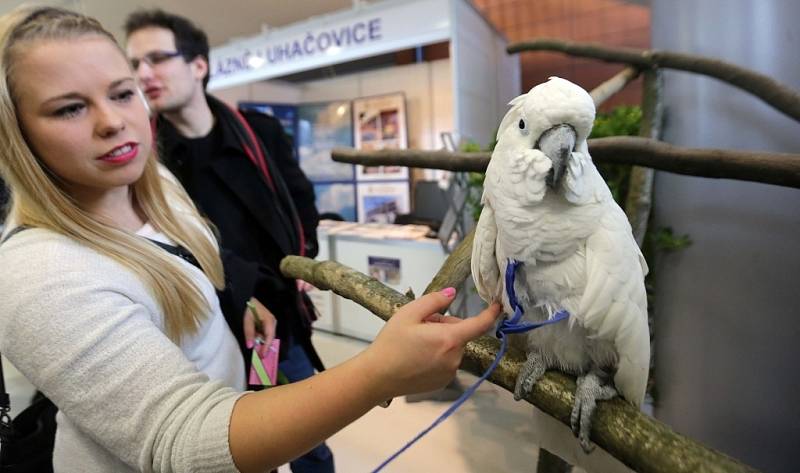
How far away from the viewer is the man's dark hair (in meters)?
1.32

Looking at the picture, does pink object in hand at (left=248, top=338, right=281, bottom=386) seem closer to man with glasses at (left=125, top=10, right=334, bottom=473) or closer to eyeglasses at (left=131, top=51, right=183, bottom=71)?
man with glasses at (left=125, top=10, right=334, bottom=473)

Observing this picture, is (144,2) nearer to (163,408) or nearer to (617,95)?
(617,95)

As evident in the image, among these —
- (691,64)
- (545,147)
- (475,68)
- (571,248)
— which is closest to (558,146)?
(545,147)

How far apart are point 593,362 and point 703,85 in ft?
2.82

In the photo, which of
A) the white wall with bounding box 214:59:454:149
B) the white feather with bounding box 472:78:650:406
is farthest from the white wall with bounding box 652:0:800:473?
the white wall with bounding box 214:59:454:149

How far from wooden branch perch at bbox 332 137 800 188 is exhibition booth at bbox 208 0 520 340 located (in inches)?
16.7

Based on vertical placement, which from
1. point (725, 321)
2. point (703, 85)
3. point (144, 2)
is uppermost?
point (144, 2)

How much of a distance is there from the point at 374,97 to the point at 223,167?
6.87 ft

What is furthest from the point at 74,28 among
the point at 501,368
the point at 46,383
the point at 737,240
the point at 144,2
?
the point at 144,2

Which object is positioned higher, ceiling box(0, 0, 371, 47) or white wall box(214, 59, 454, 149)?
ceiling box(0, 0, 371, 47)

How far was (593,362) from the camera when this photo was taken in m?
0.62

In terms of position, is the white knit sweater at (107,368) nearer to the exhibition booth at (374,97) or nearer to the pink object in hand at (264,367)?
the pink object in hand at (264,367)

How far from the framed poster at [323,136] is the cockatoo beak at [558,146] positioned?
→ 2.95m

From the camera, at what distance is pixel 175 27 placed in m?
1.34
